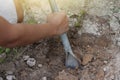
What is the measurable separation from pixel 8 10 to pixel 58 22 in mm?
272

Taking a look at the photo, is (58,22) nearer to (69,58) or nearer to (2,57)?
(69,58)

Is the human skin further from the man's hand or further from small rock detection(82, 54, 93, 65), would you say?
small rock detection(82, 54, 93, 65)

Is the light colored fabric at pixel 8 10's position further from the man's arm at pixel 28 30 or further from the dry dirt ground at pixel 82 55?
the dry dirt ground at pixel 82 55

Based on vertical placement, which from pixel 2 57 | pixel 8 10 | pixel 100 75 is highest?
pixel 8 10

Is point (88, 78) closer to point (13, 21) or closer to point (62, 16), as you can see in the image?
point (62, 16)

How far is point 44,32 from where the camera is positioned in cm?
195

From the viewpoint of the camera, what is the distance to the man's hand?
2.00 meters

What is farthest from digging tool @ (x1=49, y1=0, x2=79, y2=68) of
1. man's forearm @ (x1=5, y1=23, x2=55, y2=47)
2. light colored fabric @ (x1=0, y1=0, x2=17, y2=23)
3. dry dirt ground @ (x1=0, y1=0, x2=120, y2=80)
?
light colored fabric @ (x1=0, y1=0, x2=17, y2=23)

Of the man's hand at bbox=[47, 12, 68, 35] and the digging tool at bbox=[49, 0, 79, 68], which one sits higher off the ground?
the man's hand at bbox=[47, 12, 68, 35]

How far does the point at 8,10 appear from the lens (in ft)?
6.07

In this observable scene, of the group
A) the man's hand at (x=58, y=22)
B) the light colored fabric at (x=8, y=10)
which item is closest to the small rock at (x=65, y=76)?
the man's hand at (x=58, y=22)

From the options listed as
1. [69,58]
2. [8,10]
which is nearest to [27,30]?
[8,10]

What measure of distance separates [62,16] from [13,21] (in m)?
0.25

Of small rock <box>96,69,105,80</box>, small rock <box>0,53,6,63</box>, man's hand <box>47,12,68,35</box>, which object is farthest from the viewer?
small rock <box>0,53,6,63</box>
